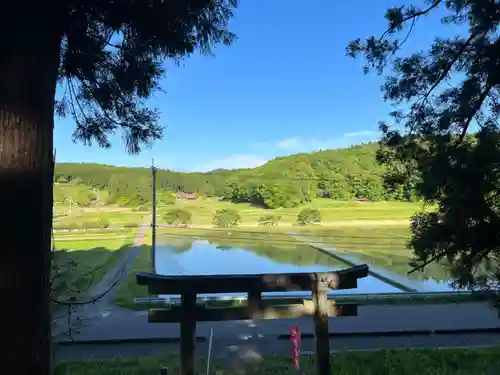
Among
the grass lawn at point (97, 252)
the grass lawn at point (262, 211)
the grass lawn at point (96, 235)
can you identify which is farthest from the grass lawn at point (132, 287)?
the grass lawn at point (262, 211)

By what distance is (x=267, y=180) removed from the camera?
975cm

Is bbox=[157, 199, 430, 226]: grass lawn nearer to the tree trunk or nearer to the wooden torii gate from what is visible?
the wooden torii gate

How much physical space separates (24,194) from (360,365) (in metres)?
3.97

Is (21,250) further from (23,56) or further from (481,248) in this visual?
(481,248)

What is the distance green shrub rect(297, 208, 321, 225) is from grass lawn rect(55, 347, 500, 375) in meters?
4.48

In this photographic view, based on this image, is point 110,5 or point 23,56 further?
point 110,5

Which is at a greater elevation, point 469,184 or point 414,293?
point 469,184

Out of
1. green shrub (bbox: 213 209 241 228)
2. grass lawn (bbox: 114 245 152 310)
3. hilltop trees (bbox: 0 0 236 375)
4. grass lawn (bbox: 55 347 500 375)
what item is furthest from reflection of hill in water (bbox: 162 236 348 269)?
hilltop trees (bbox: 0 0 236 375)

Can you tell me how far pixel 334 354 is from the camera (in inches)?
197

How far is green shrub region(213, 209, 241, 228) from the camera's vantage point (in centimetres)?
931

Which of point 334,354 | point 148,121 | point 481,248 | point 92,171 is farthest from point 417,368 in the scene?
point 92,171

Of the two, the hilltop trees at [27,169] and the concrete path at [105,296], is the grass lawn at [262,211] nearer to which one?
the concrete path at [105,296]

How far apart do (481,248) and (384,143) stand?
90 centimetres

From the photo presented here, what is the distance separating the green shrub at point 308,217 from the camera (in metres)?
9.28
